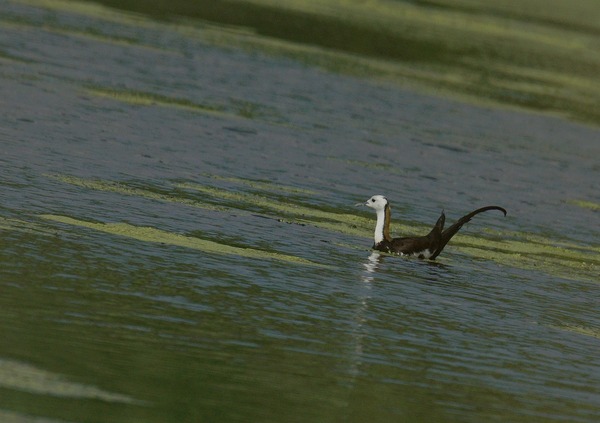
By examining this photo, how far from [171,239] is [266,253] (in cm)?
120

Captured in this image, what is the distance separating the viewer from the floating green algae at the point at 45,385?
10.1 meters

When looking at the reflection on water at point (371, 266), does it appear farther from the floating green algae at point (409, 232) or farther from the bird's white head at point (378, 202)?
the bird's white head at point (378, 202)

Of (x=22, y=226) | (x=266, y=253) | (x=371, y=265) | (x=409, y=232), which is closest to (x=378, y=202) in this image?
(x=409, y=232)

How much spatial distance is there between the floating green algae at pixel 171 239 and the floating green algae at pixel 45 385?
5968mm

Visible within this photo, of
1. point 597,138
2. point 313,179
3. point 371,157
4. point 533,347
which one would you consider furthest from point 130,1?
point 533,347

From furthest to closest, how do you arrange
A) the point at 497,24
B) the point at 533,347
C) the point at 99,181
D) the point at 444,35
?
the point at 497,24 < the point at 444,35 < the point at 99,181 < the point at 533,347

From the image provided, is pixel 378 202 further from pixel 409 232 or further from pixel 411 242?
pixel 409 232

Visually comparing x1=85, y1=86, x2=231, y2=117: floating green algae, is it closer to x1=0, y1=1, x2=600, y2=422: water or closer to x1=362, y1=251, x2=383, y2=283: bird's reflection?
x1=0, y1=1, x2=600, y2=422: water

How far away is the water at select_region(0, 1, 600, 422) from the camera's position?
444 inches

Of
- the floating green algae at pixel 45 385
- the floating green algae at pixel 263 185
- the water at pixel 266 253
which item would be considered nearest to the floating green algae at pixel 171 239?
the water at pixel 266 253

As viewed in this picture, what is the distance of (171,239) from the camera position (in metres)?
16.8

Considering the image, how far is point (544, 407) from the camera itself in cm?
1195

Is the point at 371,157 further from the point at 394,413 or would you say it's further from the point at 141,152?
the point at 394,413

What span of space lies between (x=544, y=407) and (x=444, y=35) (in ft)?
141
